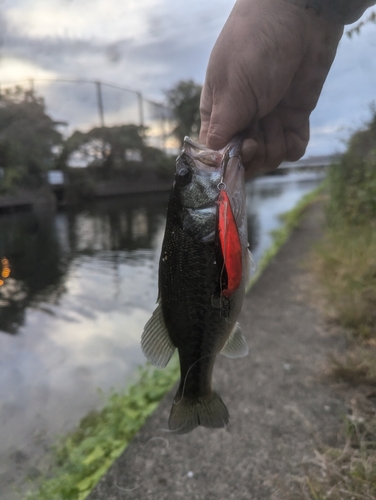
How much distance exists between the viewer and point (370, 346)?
404 centimetres

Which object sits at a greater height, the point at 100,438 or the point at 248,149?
the point at 248,149

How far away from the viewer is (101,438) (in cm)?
334

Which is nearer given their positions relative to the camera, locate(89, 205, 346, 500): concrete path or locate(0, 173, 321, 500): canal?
locate(89, 205, 346, 500): concrete path

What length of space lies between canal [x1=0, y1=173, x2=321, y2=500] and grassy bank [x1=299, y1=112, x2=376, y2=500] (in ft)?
5.04

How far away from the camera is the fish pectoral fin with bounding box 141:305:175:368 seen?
4.51 feet

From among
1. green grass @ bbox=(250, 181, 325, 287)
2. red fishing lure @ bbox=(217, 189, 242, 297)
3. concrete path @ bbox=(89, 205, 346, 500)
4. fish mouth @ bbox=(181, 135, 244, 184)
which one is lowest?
green grass @ bbox=(250, 181, 325, 287)

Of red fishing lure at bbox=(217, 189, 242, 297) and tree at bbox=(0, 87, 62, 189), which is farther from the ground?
tree at bbox=(0, 87, 62, 189)

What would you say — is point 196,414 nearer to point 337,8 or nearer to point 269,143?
point 269,143

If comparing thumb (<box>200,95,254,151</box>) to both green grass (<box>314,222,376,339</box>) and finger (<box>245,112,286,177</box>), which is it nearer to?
finger (<box>245,112,286,177</box>)

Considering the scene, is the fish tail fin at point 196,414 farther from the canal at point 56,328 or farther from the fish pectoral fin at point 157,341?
the canal at point 56,328

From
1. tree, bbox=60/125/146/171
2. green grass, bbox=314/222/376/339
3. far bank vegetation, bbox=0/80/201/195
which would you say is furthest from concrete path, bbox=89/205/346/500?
tree, bbox=60/125/146/171

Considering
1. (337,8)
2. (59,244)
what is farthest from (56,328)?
(337,8)

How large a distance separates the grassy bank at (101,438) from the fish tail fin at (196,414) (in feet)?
5.67

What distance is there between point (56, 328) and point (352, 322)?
157 inches
